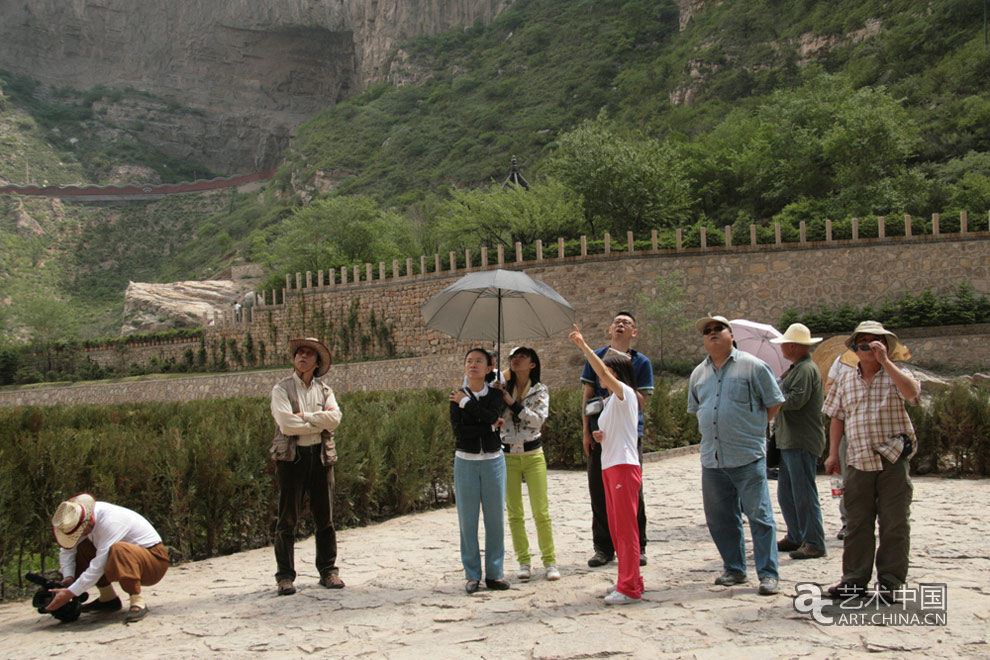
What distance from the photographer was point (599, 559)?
6.07 meters

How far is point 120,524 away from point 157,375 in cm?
3316

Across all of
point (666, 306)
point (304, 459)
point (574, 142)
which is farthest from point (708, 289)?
point (304, 459)

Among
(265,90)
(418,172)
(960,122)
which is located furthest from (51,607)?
(265,90)

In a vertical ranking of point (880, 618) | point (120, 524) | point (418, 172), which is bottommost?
point (880, 618)

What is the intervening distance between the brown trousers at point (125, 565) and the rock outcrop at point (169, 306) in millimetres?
38203

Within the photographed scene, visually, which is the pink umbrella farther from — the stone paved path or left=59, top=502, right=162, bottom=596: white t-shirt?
left=59, top=502, right=162, bottom=596: white t-shirt

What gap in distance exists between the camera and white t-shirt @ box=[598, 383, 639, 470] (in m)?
5.31

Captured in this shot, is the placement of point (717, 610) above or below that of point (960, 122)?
below

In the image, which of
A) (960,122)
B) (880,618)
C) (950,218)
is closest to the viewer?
(880,618)

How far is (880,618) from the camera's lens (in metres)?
4.53

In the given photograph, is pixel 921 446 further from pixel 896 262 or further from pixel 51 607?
pixel 896 262

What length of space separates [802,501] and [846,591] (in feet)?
4.73

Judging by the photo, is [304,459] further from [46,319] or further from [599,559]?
[46,319]

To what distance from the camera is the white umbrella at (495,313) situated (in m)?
6.77
